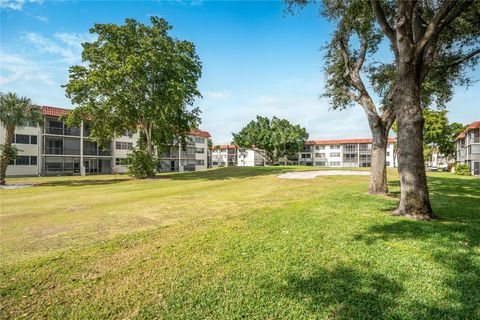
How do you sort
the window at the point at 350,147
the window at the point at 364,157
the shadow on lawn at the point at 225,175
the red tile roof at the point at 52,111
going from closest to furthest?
the shadow on lawn at the point at 225,175 → the red tile roof at the point at 52,111 → the window at the point at 364,157 → the window at the point at 350,147

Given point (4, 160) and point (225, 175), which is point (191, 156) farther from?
point (4, 160)

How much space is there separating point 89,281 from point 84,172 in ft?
167

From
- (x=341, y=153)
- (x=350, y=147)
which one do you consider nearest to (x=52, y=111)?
(x=341, y=153)

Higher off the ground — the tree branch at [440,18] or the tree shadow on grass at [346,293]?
the tree branch at [440,18]

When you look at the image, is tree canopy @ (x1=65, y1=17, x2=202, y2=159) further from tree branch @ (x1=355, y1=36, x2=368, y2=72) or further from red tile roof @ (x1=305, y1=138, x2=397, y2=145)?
red tile roof @ (x1=305, y1=138, x2=397, y2=145)

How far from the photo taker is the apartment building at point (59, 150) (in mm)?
41719

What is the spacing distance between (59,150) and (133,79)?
90.1ft

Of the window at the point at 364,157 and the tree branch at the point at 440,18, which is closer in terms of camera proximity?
the tree branch at the point at 440,18

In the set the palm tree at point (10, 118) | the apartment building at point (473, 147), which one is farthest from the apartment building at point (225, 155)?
the palm tree at point (10, 118)

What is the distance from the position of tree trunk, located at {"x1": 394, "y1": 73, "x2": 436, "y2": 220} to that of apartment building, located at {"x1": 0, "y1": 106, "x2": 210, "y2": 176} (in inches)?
1405

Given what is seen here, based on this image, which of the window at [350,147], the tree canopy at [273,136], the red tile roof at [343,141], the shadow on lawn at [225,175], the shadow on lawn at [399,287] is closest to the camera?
the shadow on lawn at [399,287]

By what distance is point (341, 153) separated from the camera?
92.9 metres

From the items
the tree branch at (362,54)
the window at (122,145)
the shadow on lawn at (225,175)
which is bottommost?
the shadow on lawn at (225,175)

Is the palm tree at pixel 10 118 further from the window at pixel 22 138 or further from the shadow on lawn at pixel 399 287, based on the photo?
the shadow on lawn at pixel 399 287
